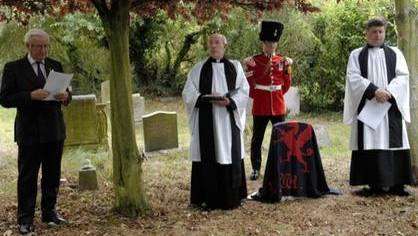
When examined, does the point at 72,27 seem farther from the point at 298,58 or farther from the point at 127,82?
the point at 127,82

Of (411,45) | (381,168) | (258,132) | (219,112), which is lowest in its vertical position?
(381,168)

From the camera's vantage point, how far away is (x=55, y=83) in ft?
18.3

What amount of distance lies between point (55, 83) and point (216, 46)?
6.26ft

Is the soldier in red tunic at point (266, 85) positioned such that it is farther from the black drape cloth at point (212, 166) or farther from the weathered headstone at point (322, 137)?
the weathered headstone at point (322, 137)

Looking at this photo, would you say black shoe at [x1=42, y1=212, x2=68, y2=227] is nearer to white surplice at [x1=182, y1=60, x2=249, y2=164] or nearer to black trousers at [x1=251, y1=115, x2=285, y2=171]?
white surplice at [x1=182, y1=60, x2=249, y2=164]

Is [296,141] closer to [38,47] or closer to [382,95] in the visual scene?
[382,95]

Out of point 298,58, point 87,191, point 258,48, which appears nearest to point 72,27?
point 258,48

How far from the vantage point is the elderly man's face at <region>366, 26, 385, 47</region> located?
6.80m

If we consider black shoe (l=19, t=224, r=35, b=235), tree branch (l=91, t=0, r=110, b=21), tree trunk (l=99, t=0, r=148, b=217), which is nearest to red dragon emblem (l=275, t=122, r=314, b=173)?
tree trunk (l=99, t=0, r=148, b=217)

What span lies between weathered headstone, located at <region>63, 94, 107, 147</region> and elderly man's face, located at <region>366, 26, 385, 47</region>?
5488mm

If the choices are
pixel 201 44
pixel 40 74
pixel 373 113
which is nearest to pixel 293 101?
pixel 201 44

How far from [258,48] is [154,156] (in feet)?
26.5

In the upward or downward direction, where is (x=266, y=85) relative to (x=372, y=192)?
upward

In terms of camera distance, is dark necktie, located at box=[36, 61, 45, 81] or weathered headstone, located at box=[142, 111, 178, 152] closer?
dark necktie, located at box=[36, 61, 45, 81]
